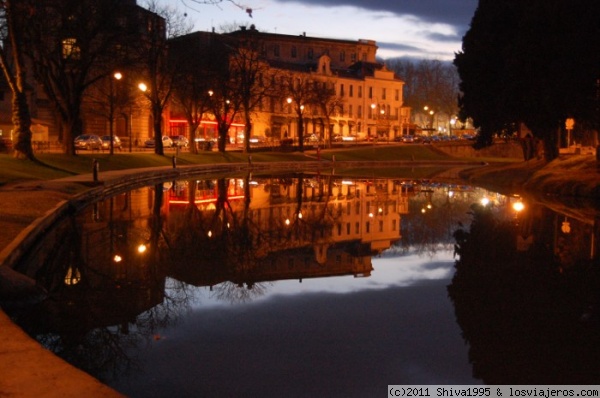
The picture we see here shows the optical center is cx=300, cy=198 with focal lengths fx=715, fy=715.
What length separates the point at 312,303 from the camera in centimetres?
1208

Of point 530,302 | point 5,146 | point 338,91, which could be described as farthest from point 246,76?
point 530,302

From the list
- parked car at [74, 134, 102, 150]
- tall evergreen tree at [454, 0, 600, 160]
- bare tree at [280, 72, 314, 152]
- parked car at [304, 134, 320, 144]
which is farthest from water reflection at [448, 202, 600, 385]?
parked car at [304, 134, 320, 144]

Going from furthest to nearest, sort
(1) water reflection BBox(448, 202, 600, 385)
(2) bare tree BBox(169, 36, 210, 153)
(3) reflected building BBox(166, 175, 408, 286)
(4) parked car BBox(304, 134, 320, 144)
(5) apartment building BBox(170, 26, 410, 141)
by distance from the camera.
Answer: (5) apartment building BBox(170, 26, 410, 141) → (4) parked car BBox(304, 134, 320, 144) → (2) bare tree BBox(169, 36, 210, 153) → (3) reflected building BBox(166, 175, 408, 286) → (1) water reflection BBox(448, 202, 600, 385)

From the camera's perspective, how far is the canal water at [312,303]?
8.45 meters

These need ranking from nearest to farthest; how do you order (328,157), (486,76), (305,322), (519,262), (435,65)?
(305,322) < (519,262) < (486,76) < (328,157) < (435,65)

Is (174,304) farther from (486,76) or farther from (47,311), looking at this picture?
(486,76)

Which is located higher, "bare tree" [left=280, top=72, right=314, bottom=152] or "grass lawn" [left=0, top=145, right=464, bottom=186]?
"bare tree" [left=280, top=72, right=314, bottom=152]

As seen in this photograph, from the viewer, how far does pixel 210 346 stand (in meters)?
9.40

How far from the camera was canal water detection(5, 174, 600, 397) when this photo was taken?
8.45 m

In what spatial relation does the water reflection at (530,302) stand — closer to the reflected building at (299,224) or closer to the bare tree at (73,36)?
the reflected building at (299,224)

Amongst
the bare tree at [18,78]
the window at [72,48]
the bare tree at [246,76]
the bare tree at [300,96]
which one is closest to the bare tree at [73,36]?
the window at [72,48]

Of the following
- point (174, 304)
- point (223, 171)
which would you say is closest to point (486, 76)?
point (223, 171)

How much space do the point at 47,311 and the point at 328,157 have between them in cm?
7246

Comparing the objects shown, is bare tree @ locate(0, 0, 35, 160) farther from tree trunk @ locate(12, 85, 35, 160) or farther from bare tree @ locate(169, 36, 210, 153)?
bare tree @ locate(169, 36, 210, 153)
